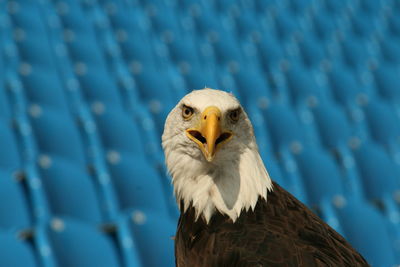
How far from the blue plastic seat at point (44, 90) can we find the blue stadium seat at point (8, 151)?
65 centimetres

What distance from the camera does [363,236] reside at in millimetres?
2490

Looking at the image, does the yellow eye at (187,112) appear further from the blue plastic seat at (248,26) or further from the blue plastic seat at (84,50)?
the blue plastic seat at (248,26)

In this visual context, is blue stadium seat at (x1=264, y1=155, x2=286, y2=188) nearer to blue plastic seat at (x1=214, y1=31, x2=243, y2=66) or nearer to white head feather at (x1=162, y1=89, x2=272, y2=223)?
white head feather at (x1=162, y1=89, x2=272, y2=223)

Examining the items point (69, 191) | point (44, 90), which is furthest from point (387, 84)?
point (69, 191)

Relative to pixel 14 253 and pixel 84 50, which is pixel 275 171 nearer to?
pixel 14 253

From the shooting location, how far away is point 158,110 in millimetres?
3328

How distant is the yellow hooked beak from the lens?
1.34 meters

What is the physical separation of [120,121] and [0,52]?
991 millimetres

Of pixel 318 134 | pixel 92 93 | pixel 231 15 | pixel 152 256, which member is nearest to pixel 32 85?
pixel 92 93

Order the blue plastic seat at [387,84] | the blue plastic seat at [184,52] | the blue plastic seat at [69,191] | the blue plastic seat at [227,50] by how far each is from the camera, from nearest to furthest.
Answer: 1. the blue plastic seat at [69,191]
2. the blue plastic seat at [184,52]
3. the blue plastic seat at [227,50]
4. the blue plastic seat at [387,84]

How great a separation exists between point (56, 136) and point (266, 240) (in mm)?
1625

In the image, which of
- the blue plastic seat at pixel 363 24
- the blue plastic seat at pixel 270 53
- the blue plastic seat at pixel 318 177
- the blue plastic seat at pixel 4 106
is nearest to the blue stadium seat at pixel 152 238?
the blue plastic seat at pixel 318 177

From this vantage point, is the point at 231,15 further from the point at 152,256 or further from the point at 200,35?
the point at 152,256

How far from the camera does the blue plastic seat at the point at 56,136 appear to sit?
105 inches
